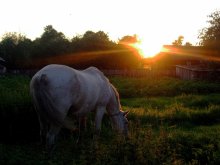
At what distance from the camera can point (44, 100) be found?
337 inches

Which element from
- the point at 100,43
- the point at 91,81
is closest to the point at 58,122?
the point at 91,81

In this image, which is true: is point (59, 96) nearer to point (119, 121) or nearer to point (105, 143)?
point (105, 143)

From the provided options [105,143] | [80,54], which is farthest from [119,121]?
[80,54]

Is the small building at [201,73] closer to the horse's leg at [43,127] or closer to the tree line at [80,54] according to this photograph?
the tree line at [80,54]

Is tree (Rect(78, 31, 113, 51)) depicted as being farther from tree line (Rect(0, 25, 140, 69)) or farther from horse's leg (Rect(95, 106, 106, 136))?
horse's leg (Rect(95, 106, 106, 136))

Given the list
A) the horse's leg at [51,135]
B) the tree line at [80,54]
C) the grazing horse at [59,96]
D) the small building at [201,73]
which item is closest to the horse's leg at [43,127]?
the grazing horse at [59,96]

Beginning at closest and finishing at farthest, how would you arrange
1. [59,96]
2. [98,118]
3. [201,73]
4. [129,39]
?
[59,96], [98,118], [201,73], [129,39]

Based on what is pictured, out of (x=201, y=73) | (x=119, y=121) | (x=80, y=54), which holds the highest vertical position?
(x=80, y=54)

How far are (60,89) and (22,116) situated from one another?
211 cm

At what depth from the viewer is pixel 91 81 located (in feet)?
33.9

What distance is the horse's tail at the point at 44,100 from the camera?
8492 mm

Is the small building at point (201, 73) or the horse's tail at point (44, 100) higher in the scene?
the horse's tail at point (44, 100)

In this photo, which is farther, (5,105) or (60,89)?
(5,105)

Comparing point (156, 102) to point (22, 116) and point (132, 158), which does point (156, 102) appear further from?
point (132, 158)
